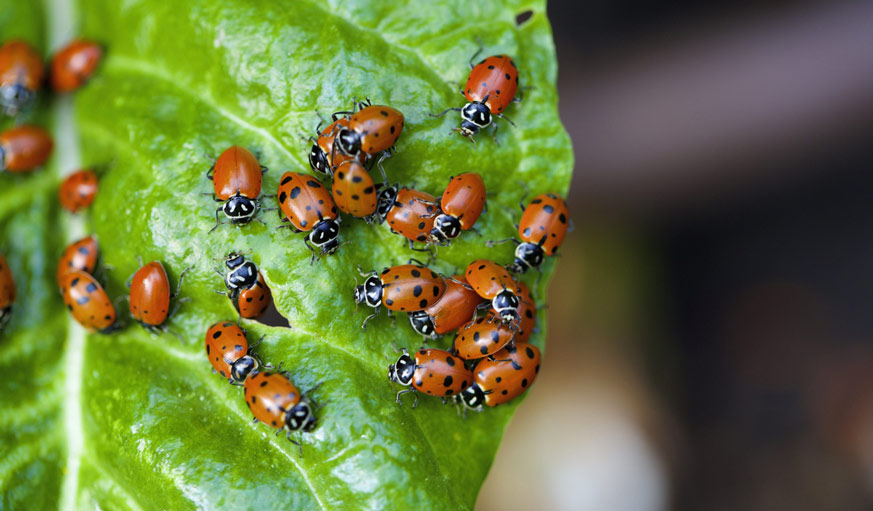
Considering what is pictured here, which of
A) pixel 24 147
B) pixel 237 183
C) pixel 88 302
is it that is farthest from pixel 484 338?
pixel 24 147

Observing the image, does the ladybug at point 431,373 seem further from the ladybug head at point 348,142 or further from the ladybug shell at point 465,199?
the ladybug head at point 348,142

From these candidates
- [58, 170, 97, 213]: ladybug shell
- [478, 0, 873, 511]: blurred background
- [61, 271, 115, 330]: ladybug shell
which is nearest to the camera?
[61, 271, 115, 330]: ladybug shell

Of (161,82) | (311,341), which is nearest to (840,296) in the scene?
(311,341)

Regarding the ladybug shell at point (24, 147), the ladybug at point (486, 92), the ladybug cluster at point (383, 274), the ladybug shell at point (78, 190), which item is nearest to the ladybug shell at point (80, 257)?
the ladybug cluster at point (383, 274)

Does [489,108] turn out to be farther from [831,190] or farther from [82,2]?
[831,190]

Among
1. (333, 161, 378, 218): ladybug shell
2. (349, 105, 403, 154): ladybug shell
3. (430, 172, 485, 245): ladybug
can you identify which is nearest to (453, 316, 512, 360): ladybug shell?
(430, 172, 485, 245): ladybug

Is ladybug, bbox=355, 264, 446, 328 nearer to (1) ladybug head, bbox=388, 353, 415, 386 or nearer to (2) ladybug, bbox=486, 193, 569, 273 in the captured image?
(1) ladybug head, bbox=388, 353, 415, 386
